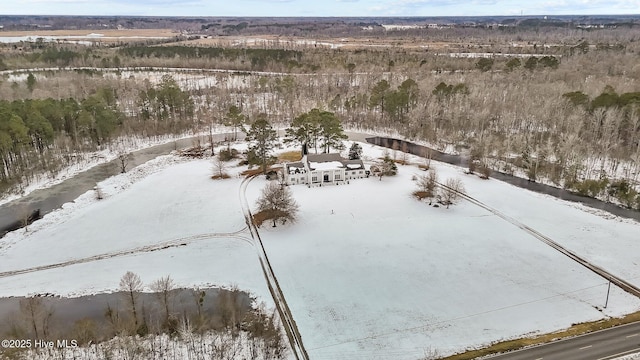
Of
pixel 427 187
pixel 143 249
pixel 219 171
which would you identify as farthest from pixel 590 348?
pixel 219 171

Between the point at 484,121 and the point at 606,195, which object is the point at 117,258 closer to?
the point at 606,195

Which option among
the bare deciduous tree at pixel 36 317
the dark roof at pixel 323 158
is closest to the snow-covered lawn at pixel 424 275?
the dark roof at pixel 323 158

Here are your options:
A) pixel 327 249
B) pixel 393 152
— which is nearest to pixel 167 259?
pixel 327 249

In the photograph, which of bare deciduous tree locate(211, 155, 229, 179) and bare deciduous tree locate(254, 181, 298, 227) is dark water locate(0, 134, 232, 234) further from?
bare deciduous tree locate(254, 181, 298, 227)

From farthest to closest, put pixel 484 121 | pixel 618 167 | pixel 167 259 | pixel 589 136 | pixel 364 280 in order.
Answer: pixel 484 121 → pixel 589 136 → pixel 618 167 → pixel 167 259 → pixel 364 280

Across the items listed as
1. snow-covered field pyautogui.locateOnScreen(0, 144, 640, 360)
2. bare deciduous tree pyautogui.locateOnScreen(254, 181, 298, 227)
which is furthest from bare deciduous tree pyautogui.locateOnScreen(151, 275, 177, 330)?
bare deciduous tree pyautogui.locateOnScreen(254, 181, 298, 227)
